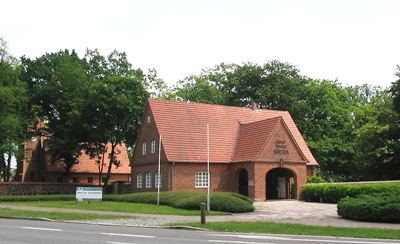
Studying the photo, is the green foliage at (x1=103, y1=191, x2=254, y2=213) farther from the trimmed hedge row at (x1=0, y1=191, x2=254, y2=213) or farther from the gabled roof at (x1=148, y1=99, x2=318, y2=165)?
the gabled roof at (x1=148, y1=99, x2=318, y2=165)

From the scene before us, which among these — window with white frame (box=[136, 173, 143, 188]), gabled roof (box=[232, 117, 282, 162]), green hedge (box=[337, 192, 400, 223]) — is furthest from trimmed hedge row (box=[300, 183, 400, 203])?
window with white frame (box=[136, 173, 143, 188])

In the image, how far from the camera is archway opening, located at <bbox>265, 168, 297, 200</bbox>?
42812mm

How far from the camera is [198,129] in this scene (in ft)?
140

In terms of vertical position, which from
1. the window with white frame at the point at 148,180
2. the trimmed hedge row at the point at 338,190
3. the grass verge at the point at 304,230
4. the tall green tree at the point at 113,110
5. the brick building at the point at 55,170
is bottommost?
the grass verge at the point at 304,230

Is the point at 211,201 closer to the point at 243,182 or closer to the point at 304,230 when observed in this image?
the point at 304,230

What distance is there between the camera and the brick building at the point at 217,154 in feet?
129

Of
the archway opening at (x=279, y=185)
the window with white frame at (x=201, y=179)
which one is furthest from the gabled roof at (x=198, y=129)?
the archway opening at (x=279, y=185)

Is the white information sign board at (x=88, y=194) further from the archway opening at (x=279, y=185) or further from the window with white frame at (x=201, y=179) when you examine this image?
the archway opening at (x=279, y=185)

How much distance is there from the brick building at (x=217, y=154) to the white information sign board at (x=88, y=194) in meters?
7.50

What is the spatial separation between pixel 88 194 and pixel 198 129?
13.0 metres

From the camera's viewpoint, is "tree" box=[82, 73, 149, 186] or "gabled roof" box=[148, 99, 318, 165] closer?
"gabled roof" box=[148, 99, 318, 165]

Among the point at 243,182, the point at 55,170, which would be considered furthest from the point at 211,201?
the point at 55,170

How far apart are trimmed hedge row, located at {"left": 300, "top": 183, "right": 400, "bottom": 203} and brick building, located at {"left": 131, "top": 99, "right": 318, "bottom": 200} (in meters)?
2.37

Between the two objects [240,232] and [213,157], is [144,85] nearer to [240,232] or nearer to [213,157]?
[213,157]
